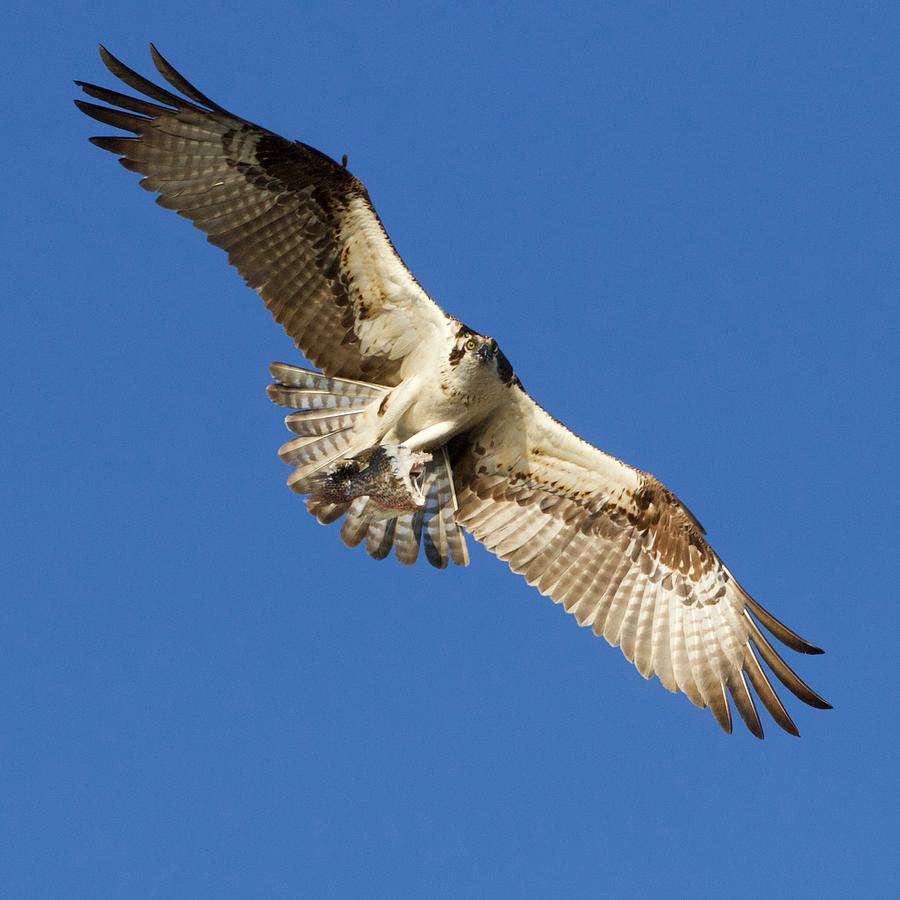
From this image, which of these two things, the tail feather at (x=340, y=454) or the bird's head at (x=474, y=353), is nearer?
the bird's head at (x=474, y=353)

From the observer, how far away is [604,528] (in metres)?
13.5

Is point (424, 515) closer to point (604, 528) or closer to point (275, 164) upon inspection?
point (604, 528)

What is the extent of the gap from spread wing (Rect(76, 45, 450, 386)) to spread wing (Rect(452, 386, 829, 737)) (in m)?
1.34

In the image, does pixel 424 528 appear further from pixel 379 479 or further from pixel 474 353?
Result: pixel 474 353

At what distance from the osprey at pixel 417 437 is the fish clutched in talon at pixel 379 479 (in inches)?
0.4

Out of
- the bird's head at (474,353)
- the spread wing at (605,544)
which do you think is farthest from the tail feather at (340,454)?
the bird's head at (474,353)

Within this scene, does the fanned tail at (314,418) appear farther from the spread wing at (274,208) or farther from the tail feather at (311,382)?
the spread wing at (274,208)

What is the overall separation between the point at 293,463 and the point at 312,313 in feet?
3.99

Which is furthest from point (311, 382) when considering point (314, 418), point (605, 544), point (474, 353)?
point (605, 544)

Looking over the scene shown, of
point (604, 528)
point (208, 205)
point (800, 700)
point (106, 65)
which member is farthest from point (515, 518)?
point (106, 65)

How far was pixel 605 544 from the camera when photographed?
13445 millimetres

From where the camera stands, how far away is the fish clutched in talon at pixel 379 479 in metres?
12.6

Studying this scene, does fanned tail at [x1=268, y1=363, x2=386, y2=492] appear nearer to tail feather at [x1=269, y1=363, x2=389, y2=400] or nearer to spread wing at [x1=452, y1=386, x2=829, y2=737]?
tail feather at [x1=269, y1=363, x2=389, y2=400]

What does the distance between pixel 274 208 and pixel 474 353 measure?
194 cm
